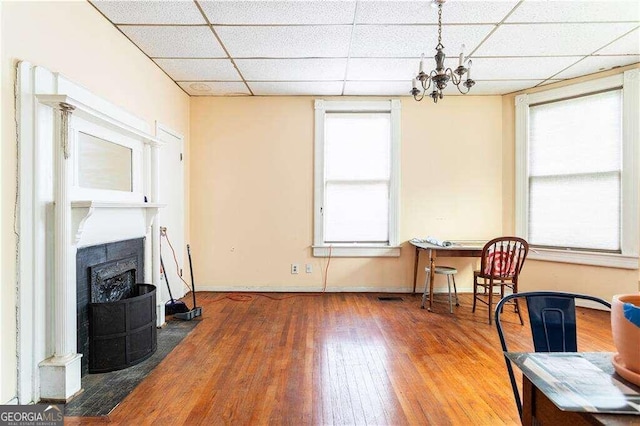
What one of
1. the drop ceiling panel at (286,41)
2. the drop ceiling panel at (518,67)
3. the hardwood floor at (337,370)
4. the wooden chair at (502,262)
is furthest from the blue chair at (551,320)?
the drop ceiling panel at (518,67)

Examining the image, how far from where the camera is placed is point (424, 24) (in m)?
2.67

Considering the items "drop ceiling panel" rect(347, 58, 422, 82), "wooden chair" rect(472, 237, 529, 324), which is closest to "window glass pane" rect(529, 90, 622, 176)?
"wooden chair" rect(472, 237, 529, 324)

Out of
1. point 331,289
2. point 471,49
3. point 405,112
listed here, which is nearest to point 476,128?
point 405,112

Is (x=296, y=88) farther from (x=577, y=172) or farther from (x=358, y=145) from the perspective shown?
(x=577, y=172)

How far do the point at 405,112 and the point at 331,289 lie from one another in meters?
2.63

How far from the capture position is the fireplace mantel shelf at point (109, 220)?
2031mm

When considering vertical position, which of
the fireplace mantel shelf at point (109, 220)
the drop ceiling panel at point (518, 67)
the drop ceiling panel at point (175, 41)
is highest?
the drop ceiling panel at point (518, 67)

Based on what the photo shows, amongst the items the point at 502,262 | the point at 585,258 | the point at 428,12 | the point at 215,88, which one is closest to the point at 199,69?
the point at 215,88

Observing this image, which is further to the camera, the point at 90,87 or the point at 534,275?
the point at 534,275

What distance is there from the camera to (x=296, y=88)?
4.07 metres

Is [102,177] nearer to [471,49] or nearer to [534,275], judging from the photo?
[471,49]

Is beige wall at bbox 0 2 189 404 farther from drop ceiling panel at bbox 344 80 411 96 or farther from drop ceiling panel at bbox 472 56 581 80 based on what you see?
drop ceiling panel at bbox 472 56 581 80

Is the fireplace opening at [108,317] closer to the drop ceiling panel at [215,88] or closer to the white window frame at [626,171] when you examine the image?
the drop ceiling panel at [215,88]

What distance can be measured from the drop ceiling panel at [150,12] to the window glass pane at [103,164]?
1027 mm
